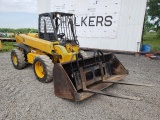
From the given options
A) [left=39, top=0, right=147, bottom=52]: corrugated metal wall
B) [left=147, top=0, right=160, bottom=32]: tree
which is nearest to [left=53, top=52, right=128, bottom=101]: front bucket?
[left=39, top=0, right=147, bottom=52]: corrugated metal wall

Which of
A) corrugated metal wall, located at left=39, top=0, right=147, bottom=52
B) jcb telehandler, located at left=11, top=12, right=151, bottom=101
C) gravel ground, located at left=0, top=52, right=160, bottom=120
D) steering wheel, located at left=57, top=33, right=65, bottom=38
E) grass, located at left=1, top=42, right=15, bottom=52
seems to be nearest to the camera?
gravel ground, located at left=0, top=52, right=160, bottom=120

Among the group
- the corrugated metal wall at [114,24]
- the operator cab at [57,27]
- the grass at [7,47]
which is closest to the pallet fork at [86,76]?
the operator cab at [57,27]

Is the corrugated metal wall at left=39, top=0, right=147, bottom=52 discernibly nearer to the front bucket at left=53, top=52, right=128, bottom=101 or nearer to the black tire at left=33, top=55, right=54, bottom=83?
the front bucket at left=53, top=52, right=128, bottom=101

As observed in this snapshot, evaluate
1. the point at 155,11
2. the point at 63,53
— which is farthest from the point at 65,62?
the point at 155,11

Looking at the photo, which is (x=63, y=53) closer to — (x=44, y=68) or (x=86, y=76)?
(x=44, y=68)

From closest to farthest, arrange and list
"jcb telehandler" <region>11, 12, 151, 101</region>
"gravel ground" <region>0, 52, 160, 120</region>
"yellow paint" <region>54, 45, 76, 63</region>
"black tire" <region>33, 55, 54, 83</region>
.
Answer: "gravel ground" <region>0, 52, 160, 120</region> → "jcb telehandler" <region>11, 12, 151, 101</region> → "black tire" <region>33, 55, 54, 83</region> → "yellow paint" <region>54, 45, 76, 63</region>

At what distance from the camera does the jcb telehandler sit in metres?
3.86

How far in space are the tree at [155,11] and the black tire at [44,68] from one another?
21796 mm

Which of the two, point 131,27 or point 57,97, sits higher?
point 131,27

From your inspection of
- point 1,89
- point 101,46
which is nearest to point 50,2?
point 101,46

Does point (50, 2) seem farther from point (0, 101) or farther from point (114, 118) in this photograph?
point (114, 118)

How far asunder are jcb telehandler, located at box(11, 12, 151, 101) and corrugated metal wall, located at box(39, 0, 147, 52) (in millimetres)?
4816

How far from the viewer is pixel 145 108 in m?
3.66

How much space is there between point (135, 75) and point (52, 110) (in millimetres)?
3488
